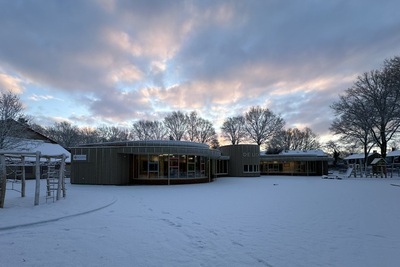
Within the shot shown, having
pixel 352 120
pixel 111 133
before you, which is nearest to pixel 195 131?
pixel 111 133

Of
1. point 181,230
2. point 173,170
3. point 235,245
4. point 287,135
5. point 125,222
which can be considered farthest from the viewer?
A: point 287,135

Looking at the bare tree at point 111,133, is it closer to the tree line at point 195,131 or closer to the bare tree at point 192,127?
the tree line at point 195,131

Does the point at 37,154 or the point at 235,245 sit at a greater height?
the point at 37,154

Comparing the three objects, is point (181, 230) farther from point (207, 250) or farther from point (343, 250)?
point (343, 250)

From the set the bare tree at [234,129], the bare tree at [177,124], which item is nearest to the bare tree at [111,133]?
the bare tree at [177,124]

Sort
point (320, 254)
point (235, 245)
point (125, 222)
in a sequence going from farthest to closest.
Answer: point (125, 222)
point (235, 245)
point (320, 254)

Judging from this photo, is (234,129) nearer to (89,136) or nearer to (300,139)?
(300,139)

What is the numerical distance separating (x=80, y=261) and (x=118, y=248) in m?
0.96

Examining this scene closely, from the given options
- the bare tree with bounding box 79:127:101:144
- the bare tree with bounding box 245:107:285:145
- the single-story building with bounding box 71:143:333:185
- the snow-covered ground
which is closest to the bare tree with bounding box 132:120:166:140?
the bare tree with bounding box 79:127:101:144

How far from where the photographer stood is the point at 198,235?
7.41 meters

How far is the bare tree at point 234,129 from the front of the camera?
209 ft

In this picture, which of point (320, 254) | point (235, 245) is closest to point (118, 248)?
point (235, 245)

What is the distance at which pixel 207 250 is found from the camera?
20.2ft

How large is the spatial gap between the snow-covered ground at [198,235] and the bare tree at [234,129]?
51843mm
